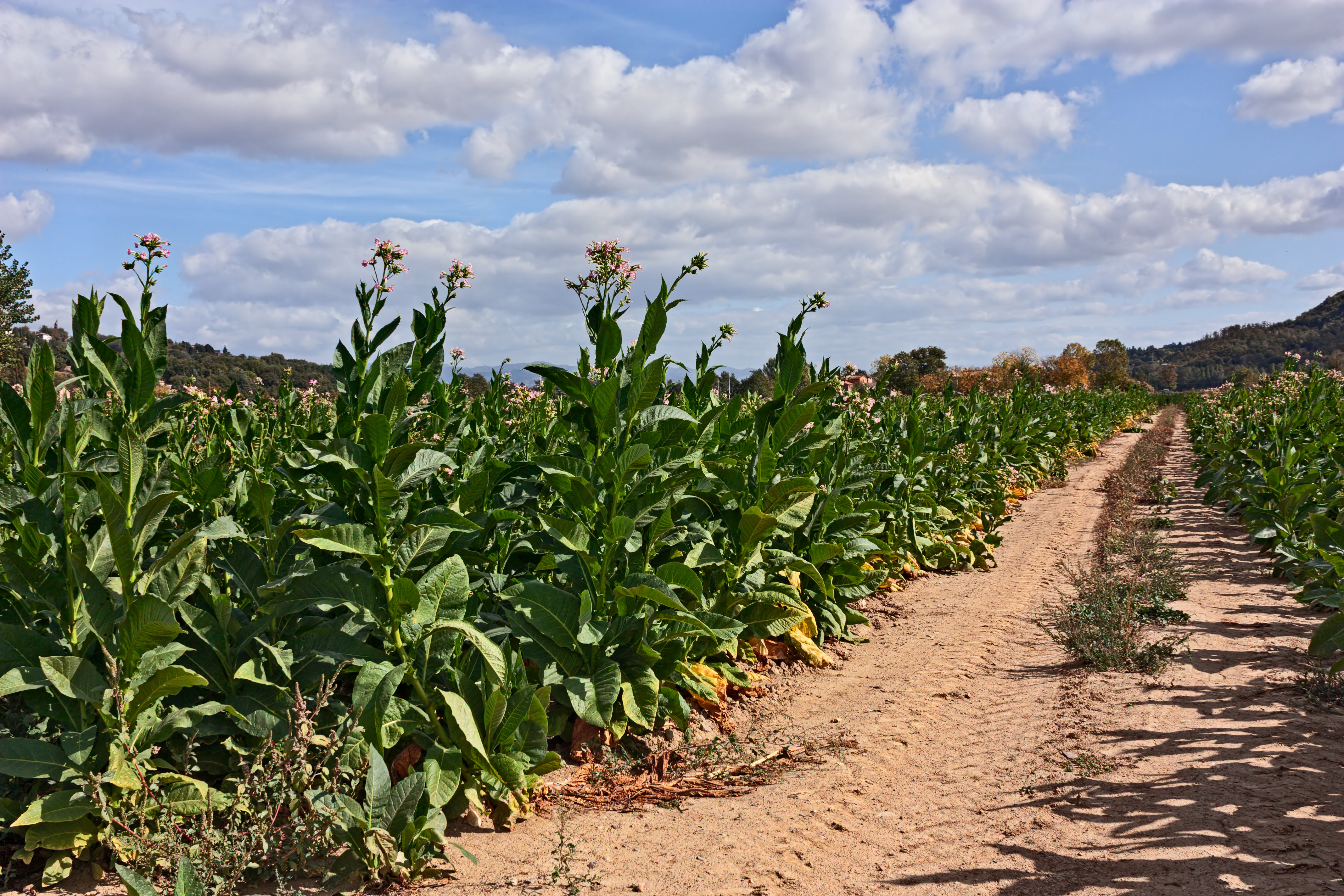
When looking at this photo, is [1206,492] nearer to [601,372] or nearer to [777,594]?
[777,594]

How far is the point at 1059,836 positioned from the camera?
131 inches

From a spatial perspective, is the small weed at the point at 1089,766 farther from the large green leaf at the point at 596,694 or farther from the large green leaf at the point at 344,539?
the large green leaf at the point at 344,539

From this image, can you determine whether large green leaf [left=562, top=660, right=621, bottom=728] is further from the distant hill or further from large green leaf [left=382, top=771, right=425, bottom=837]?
the distant hill

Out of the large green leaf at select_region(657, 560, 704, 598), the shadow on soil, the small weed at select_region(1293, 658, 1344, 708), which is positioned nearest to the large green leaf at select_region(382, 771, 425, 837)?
Answer: the large green leaf at select_region(657, 560, 704, 598)

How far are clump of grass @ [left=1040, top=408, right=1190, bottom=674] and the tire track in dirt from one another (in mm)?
286

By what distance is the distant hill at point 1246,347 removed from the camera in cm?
9394

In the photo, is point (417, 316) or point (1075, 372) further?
point (1075, 372)

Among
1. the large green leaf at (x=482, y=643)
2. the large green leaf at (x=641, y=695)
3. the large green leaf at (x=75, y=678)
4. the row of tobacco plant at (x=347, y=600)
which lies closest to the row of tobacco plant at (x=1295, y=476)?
the row of tobacco plant at (x=347, y=600)

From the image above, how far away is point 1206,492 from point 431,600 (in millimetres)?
13387

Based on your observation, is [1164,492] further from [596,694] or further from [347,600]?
[347,600]

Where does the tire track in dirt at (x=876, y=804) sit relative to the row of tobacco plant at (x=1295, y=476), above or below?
below

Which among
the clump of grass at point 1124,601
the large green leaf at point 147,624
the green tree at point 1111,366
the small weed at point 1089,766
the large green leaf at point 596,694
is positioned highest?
the green tree at point 1111,366

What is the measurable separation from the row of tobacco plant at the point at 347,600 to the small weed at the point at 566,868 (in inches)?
8.6

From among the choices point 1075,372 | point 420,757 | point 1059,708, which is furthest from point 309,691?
point 1075,372
